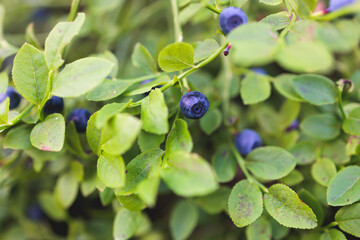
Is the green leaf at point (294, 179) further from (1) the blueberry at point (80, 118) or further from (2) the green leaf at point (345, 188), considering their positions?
(1) the blueberry at point (80, 118)

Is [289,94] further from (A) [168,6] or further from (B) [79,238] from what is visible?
(B) [79,238]

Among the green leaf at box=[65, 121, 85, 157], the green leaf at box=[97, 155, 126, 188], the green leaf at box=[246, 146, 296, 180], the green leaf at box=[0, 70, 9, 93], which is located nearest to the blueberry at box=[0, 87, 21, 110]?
the green leaf at box=[0, 70, 9, 93]

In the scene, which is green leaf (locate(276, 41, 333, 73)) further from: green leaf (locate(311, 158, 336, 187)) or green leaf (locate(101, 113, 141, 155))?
green leaf (locate(311, 158, 336, 187))

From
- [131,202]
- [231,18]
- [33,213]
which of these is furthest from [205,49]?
[33,213]

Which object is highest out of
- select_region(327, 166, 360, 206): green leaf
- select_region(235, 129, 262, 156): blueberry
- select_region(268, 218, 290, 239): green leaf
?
select_region(327, 166, 360, 206): green leaf

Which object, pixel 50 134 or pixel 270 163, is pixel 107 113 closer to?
pixel 50 134

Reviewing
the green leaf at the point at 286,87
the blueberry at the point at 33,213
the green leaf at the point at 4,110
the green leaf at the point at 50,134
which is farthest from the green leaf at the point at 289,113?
the blueberry at the point at 33,213

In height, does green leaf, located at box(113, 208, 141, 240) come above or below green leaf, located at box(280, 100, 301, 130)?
below
